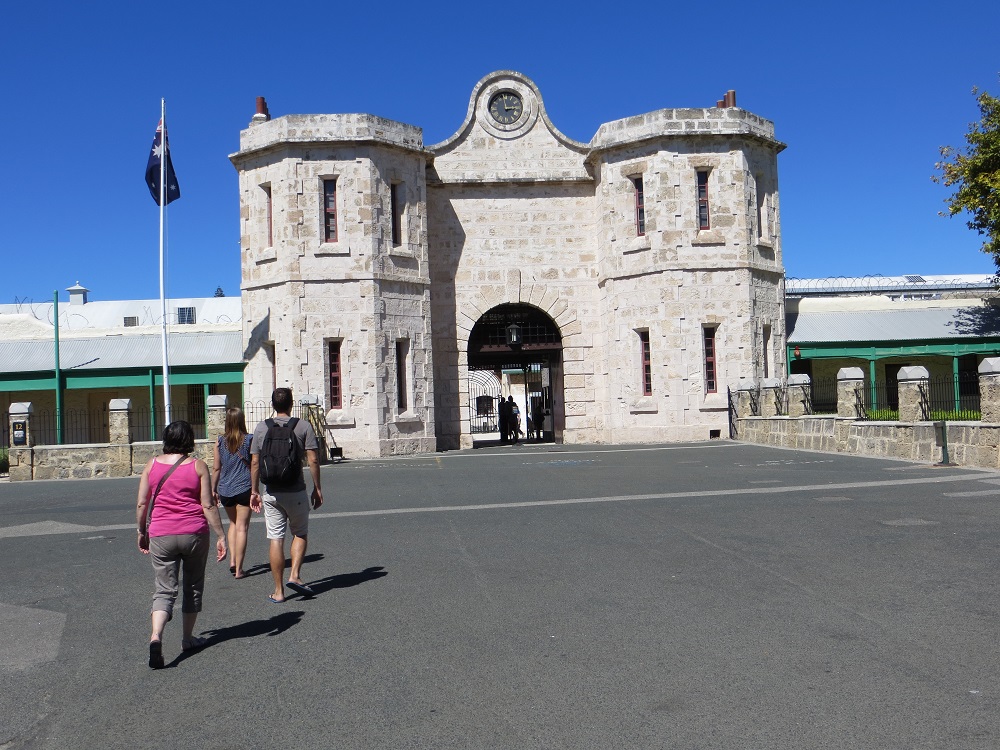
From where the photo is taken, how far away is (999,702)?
4.72 meters

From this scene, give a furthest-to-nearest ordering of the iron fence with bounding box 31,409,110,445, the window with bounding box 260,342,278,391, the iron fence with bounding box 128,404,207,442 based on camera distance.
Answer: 1. the iron fence with bounding box 31,409,110,445
2. the iron fence with bounding box 128,404,207,442
3. the window with bounding box 260,342,278,391

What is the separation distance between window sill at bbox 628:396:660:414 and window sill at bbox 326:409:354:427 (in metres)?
8.06

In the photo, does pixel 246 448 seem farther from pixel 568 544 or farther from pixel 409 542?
pixel 568 544

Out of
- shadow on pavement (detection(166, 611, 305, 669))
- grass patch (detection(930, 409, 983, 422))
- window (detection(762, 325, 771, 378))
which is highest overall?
window (detection(762, 325, 771, 378))

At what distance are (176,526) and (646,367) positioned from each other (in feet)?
77.4

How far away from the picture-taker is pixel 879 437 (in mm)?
19484

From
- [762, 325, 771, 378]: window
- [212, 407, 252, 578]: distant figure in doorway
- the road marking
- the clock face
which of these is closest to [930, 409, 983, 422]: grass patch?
the road marking

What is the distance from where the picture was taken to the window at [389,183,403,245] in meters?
28.5

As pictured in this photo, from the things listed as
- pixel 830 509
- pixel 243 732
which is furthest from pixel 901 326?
pixel 243 732

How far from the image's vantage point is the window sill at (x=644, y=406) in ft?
92.8

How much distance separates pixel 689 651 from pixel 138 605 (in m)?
4.33

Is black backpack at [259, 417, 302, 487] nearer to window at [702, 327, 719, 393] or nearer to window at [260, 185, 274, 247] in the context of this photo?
window at [260, 185, 274, 247]

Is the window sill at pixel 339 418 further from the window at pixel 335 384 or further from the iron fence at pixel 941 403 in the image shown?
the iron fence at pixel 941 403

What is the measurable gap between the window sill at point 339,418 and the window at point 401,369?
1759mm
